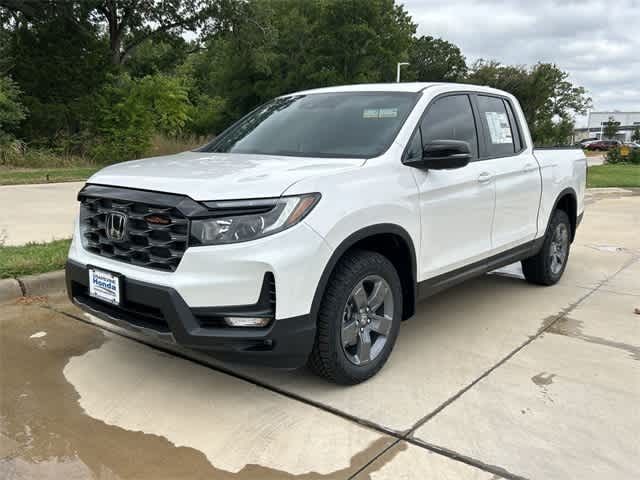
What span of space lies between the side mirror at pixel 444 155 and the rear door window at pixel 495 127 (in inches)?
42.8

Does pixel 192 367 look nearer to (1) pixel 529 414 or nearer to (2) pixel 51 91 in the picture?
(1) pixel 529 414

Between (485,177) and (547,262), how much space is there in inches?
71.2

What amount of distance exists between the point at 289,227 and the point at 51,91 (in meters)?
23.1

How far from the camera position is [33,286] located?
5.16m

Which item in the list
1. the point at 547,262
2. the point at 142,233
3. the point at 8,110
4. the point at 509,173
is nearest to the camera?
the point at 142,233

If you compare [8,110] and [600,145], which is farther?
[600,145]

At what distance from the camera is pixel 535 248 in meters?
5.48

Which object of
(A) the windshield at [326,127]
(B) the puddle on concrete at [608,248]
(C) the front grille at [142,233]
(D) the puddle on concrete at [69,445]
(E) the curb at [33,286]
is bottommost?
(D) the puddle on concrete at [69,445]

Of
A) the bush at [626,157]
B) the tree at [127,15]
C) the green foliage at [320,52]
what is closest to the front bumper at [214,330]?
the tree at [127,15]

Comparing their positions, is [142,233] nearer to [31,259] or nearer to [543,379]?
[543,379]

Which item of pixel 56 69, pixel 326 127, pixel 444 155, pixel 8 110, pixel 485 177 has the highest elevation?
pixel 56 69

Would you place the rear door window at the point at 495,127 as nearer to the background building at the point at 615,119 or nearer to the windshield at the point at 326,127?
the windshield at the point at 326,127

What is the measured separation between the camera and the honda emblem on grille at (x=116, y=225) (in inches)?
129

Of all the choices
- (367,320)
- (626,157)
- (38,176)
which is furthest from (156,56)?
(367,320)
